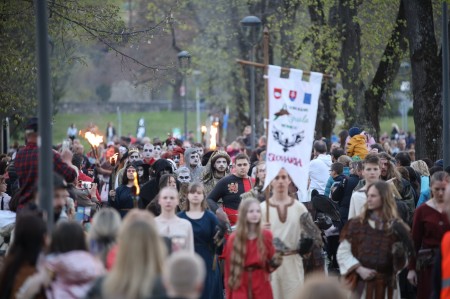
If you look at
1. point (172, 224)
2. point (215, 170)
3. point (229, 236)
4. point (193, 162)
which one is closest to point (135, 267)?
point (172, 224)

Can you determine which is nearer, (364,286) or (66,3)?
(364,286)

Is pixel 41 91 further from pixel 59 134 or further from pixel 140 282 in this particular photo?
pixel 59 134

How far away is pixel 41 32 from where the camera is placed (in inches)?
427

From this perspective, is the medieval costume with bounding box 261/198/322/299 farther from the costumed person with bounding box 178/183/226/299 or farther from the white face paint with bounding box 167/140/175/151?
the white face paint with bounding box 167/140/175/151

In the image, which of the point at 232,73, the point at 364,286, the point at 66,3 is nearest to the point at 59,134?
the point at 232,73

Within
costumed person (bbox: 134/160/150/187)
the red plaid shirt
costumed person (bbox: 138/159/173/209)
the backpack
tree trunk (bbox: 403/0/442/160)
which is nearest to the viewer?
the red plaid shirt

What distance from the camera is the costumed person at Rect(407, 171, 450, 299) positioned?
1238 cm

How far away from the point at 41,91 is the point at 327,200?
22.5 feet

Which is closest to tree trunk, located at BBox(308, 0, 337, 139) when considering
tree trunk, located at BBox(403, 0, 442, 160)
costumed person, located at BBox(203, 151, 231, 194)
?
tree trunk, located at BBox(403, 0, 442, 160)

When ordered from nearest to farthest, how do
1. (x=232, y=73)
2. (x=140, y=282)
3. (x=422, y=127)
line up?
(x=140, y=282) < (x=422, y=127) < (x=232, y=73)

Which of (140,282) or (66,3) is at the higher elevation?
(66,3)

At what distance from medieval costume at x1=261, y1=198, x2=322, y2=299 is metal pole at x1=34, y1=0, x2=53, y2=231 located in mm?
2759

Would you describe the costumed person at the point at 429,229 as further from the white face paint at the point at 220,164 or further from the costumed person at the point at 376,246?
the white face paint at the point at 220,164

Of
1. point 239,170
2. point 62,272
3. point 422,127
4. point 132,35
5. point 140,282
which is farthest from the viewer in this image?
point 422,127
